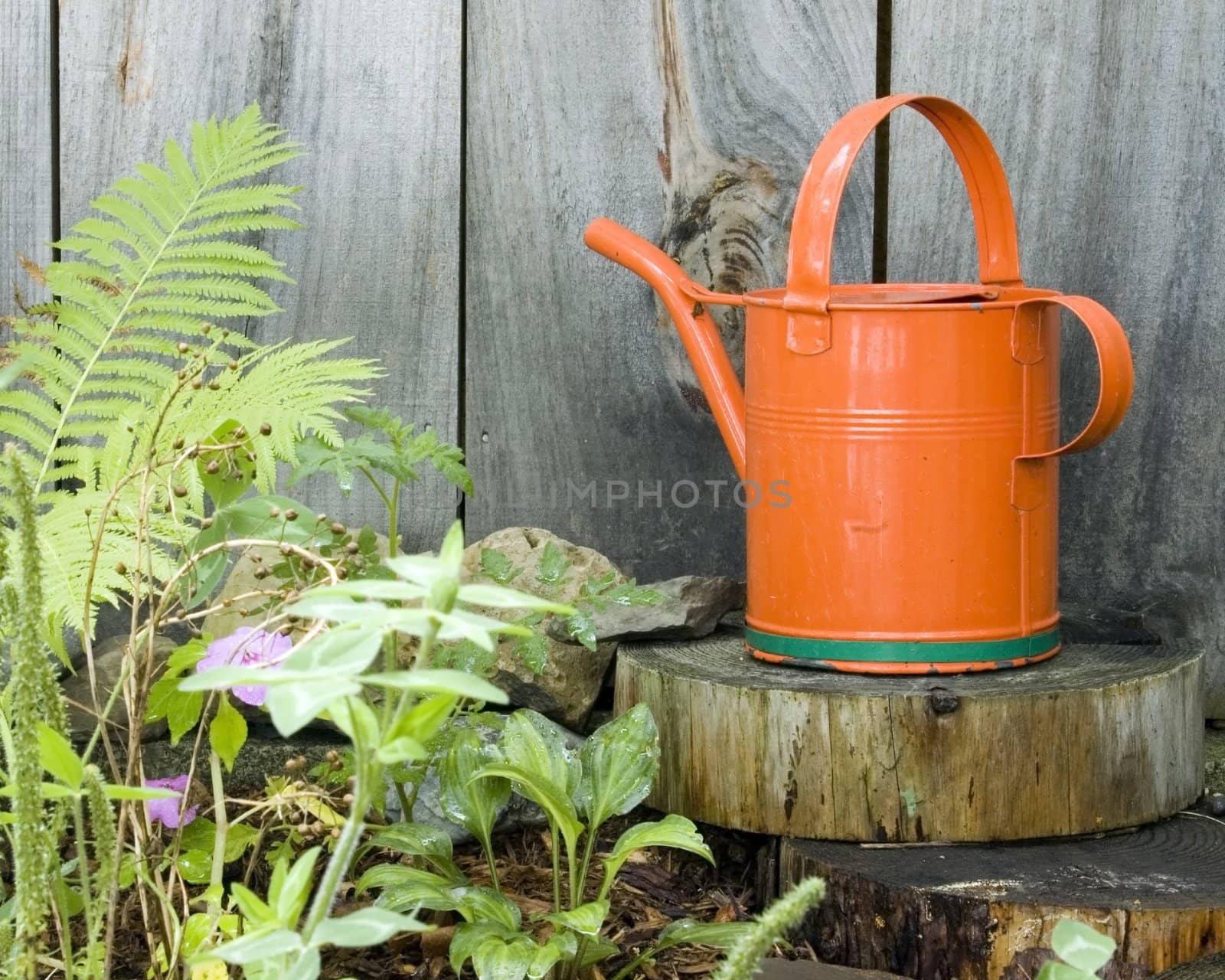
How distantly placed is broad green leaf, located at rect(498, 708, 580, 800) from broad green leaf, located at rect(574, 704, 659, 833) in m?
0.03

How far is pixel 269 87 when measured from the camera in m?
2.17

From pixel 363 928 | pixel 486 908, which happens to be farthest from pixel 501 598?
pixel 486 908

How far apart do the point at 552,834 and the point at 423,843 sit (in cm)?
15

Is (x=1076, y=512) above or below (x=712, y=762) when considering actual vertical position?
above

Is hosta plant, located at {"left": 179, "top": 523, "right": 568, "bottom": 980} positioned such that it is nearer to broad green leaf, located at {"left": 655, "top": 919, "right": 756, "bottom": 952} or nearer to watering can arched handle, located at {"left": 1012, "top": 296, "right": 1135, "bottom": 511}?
broad green leaf, located at {"left": 655, "top": 919, "right": 756, "bottom": 952}

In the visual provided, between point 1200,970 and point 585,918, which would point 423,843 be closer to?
point 585,918

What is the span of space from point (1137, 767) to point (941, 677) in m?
0.27

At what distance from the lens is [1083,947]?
3.28 ft

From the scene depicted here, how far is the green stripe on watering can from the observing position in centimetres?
183

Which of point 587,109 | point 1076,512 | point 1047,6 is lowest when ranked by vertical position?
point 1076,512

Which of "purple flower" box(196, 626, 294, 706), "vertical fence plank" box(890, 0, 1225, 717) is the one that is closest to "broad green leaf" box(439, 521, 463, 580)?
"purple flower" box(196, 626, 294, 706)

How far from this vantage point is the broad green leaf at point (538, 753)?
1646mm

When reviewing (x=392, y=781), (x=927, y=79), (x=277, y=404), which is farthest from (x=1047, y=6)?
(x=392, y=781)

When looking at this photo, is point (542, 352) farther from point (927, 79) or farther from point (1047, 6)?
point (1047, 6)
